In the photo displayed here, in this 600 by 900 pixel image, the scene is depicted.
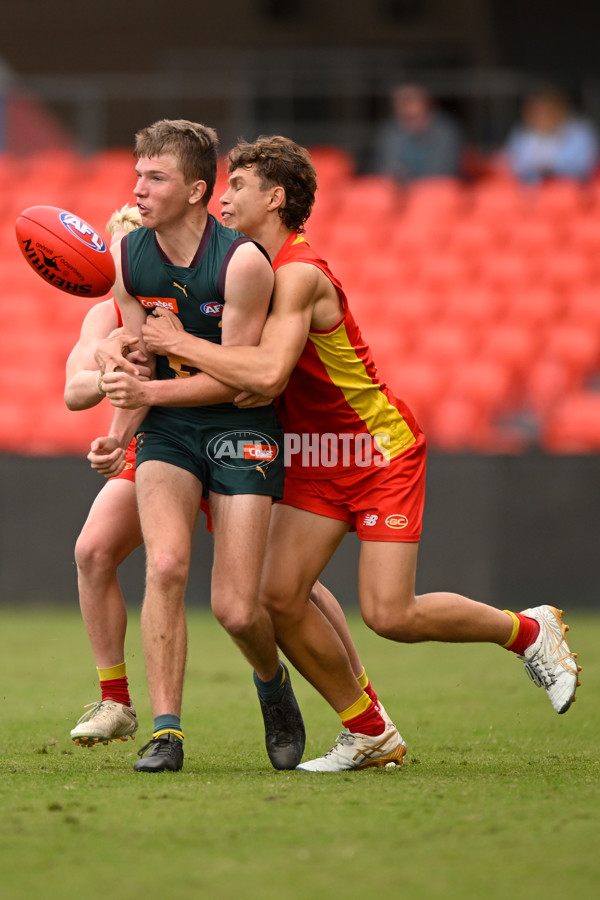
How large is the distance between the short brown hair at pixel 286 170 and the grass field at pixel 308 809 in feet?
6.83

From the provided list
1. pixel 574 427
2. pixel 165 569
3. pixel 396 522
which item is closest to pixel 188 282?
pixel 165 569

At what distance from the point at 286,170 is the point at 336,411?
0.92 m

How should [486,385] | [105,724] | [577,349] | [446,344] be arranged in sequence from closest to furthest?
[105,724] < [486,385] < [577,349] < [446,344]

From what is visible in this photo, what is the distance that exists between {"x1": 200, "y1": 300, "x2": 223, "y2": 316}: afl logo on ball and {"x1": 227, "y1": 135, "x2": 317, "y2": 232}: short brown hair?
0.48 meters

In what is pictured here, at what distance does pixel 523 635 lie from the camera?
208 inches

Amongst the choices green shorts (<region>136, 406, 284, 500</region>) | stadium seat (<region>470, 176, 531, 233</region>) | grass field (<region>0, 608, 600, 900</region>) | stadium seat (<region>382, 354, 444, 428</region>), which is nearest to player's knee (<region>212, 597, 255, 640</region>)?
green shorts (<region>136, 406, 284, 500</region>)

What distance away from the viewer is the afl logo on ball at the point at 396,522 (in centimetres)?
503

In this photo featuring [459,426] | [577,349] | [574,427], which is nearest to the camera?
[574,427]

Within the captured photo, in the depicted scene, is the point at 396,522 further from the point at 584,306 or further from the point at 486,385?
the point at 584,306

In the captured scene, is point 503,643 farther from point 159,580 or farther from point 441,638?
point 159,580

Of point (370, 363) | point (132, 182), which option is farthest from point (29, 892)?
point (132, 182)

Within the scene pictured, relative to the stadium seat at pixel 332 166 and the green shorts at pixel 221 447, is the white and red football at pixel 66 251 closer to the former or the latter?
the green shorts at pixel 221 447

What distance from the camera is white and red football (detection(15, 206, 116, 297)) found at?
16.0 feet

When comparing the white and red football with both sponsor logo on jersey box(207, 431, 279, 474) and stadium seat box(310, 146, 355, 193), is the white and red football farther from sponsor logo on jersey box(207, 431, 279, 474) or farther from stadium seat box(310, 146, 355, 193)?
stadium seat box(310, 146, 355, 193)
